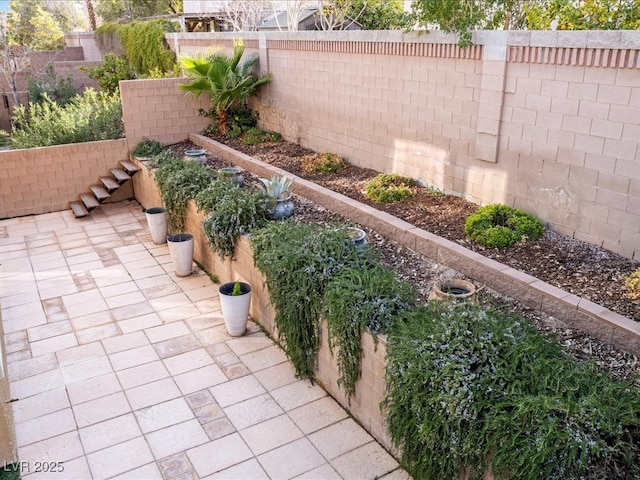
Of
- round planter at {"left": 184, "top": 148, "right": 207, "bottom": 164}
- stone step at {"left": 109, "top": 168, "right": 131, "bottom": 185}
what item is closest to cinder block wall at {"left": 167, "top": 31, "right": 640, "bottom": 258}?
round planter at {"left": 184, "top": 148, "right": 207, "bottom": 164}

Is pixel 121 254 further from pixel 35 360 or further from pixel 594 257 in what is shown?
pixel 594 257

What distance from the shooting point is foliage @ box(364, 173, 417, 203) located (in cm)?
626

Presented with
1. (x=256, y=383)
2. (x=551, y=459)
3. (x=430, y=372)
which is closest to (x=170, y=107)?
(x=256, y=383)

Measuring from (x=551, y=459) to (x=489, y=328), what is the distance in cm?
87

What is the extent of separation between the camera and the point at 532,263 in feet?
15.1

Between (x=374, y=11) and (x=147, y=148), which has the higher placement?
(x=374, y=11)

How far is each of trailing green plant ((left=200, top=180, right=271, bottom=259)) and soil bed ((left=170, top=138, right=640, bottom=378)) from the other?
670 millimetres

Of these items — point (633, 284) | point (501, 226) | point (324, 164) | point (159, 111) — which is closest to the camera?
point (633, 284)

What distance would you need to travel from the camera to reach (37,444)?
155 inches

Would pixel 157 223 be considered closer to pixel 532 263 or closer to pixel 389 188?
pixel 389 188

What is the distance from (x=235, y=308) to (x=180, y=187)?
2.41 m

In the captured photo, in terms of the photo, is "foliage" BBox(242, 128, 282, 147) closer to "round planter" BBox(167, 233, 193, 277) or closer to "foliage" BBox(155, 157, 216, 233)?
"foliage" BBox(155, 157, 216, 233)

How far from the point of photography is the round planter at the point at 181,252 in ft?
21.0

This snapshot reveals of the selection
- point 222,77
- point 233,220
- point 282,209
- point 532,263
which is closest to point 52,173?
point 222,77
